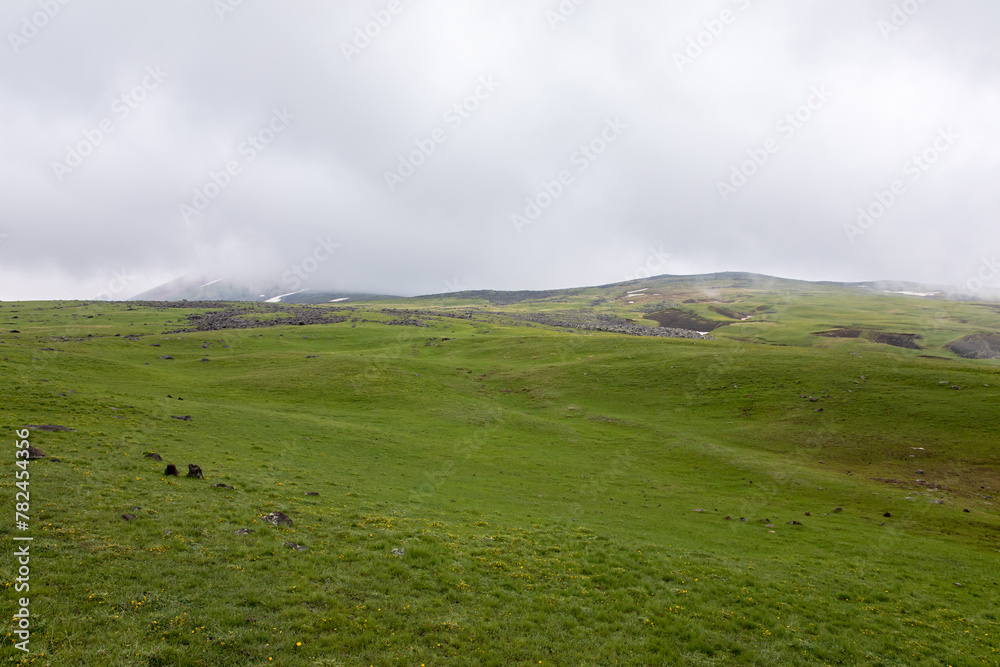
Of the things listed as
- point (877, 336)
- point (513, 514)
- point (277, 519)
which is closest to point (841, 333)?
Result: point (877, 336)

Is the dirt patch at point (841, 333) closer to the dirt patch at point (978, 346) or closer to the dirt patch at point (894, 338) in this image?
the dirt patch at point (894, 338)

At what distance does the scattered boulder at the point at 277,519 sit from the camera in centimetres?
1872

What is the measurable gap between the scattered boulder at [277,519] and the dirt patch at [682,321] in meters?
155

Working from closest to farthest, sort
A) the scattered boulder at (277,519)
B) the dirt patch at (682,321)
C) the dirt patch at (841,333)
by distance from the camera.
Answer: the scattered boulder at (277,519), the dirt patch at (841,333), the dirt patch at (682,321)

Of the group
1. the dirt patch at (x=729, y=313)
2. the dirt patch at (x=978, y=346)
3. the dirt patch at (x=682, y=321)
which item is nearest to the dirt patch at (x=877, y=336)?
the dirt patch at (x=978, y=346)

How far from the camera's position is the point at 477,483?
103 ft

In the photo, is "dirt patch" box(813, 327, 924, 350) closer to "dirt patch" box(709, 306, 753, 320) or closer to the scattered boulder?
"dirt patch" box(709, 306, 753, 320)

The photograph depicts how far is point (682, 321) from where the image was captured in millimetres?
169250

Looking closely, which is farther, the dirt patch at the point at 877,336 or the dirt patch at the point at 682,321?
the dirt patch at the point at 682,321

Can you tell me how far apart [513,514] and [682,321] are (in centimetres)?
16138

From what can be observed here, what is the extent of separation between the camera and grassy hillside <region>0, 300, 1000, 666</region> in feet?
41.0

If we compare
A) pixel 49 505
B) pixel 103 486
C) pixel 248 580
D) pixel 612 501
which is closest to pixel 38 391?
pixel 103 486

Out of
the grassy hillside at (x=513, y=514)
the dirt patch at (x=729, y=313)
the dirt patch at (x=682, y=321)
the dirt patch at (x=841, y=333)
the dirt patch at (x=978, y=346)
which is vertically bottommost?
the grassy hillside at (x=513, y=514)

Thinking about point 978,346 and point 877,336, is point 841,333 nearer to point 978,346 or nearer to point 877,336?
point 877,336
